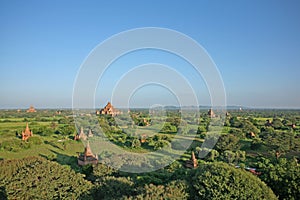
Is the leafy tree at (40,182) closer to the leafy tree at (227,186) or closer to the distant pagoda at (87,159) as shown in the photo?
the leafy tree at (227,186)

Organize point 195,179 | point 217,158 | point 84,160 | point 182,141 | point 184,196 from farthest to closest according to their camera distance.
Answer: point 182,141 < point 217,158 < point 84,160 < point 195,179 < point 184,196

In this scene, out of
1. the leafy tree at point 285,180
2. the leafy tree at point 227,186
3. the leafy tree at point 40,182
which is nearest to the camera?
the leafy tree at point 227,186

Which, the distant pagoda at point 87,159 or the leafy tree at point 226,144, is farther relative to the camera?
the leafy tree at point 226,144

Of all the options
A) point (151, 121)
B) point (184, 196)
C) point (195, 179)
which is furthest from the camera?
point (151, 121)

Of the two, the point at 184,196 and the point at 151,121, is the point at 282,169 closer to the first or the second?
the point at 184,196

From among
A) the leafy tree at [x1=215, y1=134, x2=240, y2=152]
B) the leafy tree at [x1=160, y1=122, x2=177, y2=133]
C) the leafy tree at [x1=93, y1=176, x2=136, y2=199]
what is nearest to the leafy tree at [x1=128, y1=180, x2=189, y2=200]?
the leafy tree at [x1=93, y1=176, x2=136, y2=199]

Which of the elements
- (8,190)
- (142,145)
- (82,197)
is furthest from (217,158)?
(8,190)

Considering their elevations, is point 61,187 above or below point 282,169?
below

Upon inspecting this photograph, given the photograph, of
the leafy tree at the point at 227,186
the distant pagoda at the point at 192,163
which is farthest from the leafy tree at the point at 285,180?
the distant pagoda at the point at 192,163
